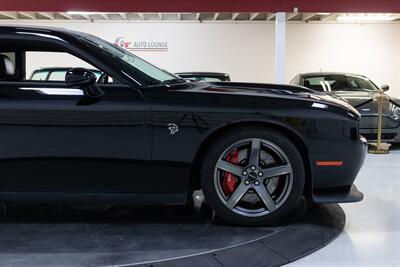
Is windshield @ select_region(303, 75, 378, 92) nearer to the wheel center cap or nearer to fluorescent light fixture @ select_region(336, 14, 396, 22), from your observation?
the wheel center cap

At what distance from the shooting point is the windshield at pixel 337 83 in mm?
8211

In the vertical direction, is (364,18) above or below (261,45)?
above

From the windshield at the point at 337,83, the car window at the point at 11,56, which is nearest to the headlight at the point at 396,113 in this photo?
the windshield at the point at 337,83

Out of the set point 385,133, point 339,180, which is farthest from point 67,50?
point 385,133

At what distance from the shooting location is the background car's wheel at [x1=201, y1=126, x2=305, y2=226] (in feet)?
9.87

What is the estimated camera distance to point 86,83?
9.57 feet

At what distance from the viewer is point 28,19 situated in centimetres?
1591

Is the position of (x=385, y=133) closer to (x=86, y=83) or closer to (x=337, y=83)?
(x=337, y=83)

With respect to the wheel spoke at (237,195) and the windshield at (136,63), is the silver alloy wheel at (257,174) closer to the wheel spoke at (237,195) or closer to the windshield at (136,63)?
the wheel spoke at (237,195)

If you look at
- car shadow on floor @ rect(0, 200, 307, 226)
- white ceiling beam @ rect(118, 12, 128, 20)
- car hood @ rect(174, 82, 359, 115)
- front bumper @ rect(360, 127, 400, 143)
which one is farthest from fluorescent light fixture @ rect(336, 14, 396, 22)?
car shadow on floor @ rect(0, 200, 307, 226)

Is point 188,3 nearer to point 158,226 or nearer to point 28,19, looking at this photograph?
point 28,19

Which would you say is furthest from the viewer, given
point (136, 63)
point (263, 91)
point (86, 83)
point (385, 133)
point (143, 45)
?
point (143, 45)

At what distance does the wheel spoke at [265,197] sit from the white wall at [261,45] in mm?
13199

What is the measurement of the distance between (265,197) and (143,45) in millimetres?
13376
